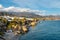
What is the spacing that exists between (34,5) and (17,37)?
1084 mm

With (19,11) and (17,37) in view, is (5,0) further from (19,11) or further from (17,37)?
(17,37)

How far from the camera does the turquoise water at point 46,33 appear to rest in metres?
5.01

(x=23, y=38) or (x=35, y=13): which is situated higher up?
(x=35, y=13)

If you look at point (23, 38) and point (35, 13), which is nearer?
point (35, 13)

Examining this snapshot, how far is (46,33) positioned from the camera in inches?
206

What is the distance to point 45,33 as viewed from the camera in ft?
17.0

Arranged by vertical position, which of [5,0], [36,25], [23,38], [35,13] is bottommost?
[23,38]

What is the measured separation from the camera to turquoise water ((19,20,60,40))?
16.4 feet

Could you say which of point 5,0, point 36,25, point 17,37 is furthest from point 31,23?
point 5,0

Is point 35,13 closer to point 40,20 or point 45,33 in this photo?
point 40,20

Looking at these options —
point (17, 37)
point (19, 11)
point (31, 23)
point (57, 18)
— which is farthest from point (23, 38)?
point (57, 18)

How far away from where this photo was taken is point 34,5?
4871 mm

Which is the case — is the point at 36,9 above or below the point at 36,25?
above

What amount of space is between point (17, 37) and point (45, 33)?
854 millimetres
